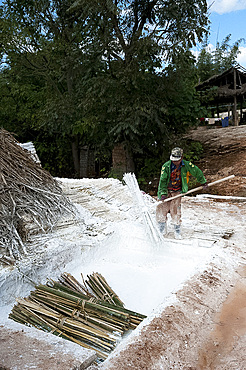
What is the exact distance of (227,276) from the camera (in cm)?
381

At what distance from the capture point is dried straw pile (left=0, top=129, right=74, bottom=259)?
406 centimetres

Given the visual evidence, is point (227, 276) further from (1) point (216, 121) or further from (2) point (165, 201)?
(1) point (216, 121)

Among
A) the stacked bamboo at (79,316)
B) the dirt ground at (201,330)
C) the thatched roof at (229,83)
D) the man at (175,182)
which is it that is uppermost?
→ the thatched roof at (229,83)

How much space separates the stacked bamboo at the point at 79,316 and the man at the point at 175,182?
2.04 metres

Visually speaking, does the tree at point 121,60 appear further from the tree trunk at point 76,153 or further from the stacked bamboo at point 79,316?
the stacked bamboo at point 79,316

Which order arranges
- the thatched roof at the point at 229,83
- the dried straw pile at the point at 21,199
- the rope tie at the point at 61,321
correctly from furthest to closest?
the thatched roof at the point at 229,83, the dried straw pile at the point at 21,199, the rope tie at the point at 61,321

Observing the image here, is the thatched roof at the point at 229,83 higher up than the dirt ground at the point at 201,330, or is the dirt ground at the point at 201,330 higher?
the thatched roof at the point at 229,83

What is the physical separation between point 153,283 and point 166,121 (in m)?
7.39

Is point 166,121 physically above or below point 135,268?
above

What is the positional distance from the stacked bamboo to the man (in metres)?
2.04

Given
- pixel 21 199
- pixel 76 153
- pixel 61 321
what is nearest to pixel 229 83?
pixel 76 153

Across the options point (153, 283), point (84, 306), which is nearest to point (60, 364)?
point (84, 306)

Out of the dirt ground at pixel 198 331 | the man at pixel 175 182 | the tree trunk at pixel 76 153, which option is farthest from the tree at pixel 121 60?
the dirt ground at pixel 198 331

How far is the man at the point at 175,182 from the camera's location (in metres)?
5.02
